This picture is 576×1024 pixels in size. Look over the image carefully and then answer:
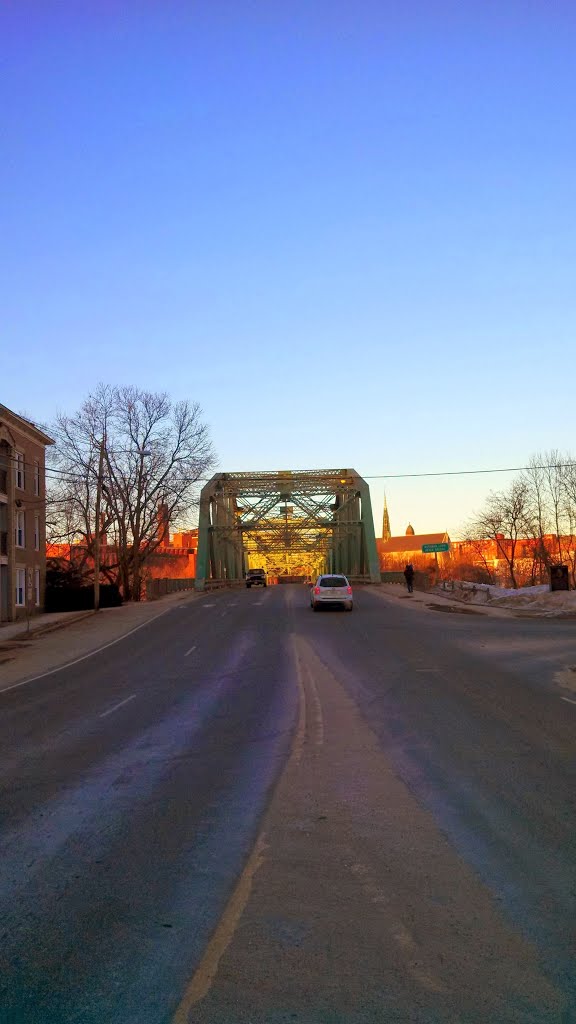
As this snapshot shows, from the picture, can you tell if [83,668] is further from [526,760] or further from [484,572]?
[484,572]

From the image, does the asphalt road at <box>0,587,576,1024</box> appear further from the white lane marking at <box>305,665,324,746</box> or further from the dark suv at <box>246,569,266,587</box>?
the dark suv at <box>246,569,266,587</box>

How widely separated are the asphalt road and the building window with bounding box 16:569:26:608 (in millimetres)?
32031

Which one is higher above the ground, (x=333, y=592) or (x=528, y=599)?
(x=333, y=592)

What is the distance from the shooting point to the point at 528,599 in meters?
36.6

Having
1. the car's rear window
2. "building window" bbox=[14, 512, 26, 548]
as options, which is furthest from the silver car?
"building window" bbox=[14, 512, 26, 548]

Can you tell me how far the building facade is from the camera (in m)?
42.7

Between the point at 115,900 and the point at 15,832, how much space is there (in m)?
1.99

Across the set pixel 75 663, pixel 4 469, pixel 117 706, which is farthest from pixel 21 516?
pixel 117 706

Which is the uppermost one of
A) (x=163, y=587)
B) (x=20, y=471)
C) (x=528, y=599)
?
(x=20, y=471)

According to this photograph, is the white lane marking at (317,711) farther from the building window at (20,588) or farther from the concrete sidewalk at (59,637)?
the building window at (20,588)

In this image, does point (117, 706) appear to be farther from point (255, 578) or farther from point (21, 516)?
point (255, 578)

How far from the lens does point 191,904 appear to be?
203 inches

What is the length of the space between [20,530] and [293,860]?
4235cm

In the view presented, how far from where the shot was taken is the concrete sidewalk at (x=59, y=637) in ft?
77.5
